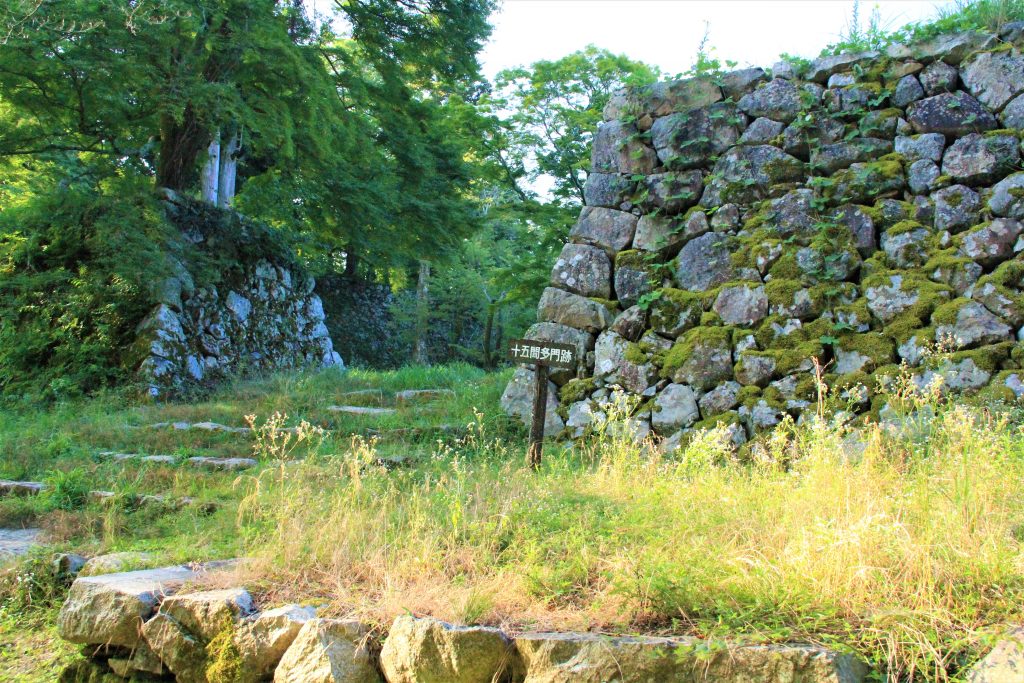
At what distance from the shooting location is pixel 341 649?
296 cm

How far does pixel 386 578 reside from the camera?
3.34 meters

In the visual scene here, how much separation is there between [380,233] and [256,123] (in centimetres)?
327

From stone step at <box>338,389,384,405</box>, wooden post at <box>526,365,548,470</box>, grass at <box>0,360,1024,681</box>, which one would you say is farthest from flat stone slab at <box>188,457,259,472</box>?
stone step at <box>338,389,384,405</box>

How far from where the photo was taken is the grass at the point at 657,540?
2.82 m

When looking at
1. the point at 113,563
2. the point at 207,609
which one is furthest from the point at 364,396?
the point at 207,609

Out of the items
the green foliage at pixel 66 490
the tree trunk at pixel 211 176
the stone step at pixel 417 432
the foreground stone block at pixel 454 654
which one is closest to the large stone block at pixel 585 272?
the stone step at pixel 417 432

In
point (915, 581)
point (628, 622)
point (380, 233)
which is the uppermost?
point (380, 233)

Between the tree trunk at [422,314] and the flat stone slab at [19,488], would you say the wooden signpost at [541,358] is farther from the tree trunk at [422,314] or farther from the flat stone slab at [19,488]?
the tree trunk at [422,314]

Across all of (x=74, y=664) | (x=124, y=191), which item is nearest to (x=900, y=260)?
(x=74, y=664)

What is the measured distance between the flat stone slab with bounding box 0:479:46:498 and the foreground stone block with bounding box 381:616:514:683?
394 centimetres

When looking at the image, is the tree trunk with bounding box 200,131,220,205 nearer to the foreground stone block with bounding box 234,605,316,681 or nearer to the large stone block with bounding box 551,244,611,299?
the large stone block with bounding box 551,244,611,299

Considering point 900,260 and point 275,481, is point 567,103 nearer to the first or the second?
point 900,260

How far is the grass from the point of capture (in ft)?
9.27

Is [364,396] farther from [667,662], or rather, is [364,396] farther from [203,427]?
[667,662]
